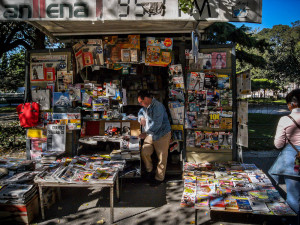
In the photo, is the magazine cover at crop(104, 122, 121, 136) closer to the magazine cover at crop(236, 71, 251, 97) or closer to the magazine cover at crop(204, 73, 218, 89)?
the magazine cover at crop(204, 73, 218, 89)

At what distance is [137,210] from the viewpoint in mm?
3555

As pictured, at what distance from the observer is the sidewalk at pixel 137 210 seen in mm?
3256

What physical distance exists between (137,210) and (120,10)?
9.91ft

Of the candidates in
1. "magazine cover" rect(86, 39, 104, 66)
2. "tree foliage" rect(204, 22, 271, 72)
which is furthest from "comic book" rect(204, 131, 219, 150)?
"tree foliage" rect(204, 22, 271, 72)

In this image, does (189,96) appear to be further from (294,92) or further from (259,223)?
(259,223)

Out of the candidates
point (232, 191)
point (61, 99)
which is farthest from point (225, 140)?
point (61, 99)

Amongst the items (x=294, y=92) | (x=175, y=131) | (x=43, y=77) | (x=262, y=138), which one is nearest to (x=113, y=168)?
(x=175, y=131)

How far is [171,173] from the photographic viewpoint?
4.81 meters

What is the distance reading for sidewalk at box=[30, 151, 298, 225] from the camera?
10.7 feet

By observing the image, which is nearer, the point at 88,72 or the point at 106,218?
the point at 106,218

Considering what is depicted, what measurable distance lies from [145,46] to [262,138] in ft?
19.8

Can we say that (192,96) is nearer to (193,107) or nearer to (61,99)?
(193,107)

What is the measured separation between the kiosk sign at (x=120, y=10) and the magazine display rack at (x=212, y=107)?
1237mm

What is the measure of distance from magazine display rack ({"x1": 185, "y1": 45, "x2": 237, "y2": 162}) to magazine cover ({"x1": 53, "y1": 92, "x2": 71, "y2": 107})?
94.7 inches
